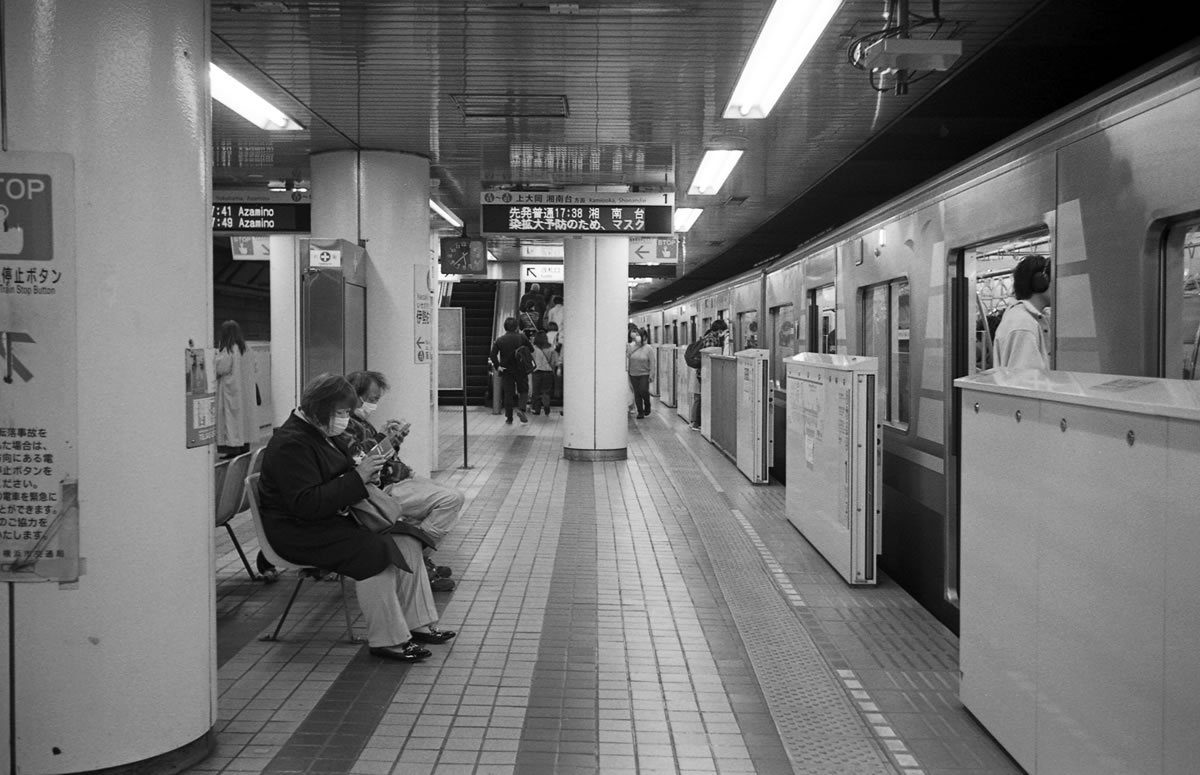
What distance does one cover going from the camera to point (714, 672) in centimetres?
477

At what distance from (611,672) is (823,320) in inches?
218

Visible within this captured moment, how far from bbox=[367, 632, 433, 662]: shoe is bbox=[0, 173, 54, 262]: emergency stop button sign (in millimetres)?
2395

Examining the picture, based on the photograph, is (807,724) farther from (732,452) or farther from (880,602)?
(732,452)

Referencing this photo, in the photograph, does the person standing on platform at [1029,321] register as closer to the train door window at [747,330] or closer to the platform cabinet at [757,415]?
the platform cabinet at [757,415]

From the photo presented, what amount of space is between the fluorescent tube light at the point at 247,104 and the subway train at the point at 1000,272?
4.39m

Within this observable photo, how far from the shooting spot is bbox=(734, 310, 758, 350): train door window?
43.7 feet

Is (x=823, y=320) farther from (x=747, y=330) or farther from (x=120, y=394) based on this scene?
(x=120, y=394)

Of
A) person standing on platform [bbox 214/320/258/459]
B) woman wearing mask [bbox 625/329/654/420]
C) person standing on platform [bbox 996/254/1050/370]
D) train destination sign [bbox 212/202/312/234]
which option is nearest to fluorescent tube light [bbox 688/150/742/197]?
train destination sign [bbox 212/202/312/234]

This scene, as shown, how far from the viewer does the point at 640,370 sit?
19.6 metres

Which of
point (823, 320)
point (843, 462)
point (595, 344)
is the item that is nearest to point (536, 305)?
point (595, 344)

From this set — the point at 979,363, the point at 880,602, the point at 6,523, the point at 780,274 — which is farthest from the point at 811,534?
the point at 6,523

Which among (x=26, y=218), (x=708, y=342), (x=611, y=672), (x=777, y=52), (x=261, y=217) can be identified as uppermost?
(x=777, y=52)

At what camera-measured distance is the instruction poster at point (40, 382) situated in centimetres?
334

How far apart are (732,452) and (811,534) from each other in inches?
207
